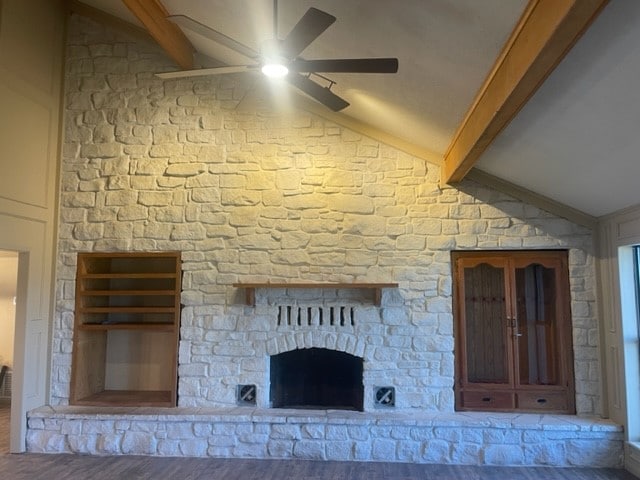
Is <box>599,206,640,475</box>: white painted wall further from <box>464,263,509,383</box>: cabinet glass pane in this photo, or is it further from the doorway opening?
the doorway opening

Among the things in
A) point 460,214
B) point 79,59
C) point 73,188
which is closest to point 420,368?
point 460,214

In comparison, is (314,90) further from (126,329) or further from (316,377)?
(126,329)

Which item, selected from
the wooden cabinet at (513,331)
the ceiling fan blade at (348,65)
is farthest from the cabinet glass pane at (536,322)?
the ceiling fan blade at (348,65)

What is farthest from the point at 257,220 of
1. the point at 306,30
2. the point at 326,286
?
the point at 306,30

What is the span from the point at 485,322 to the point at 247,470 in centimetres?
267

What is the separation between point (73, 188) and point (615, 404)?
5.67 metres

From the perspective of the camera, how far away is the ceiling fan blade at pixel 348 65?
2.55m

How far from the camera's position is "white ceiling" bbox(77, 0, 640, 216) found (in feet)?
7.31

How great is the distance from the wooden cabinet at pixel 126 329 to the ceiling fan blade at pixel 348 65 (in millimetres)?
2670

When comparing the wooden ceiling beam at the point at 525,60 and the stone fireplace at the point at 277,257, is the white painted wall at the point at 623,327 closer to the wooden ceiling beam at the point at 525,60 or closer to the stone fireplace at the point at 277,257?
the stone fireplace at the point at 277,257

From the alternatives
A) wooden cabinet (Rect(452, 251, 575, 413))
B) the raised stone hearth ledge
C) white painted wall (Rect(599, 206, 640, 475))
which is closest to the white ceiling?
white painted wall (Rect(599, 206, 640, 475))

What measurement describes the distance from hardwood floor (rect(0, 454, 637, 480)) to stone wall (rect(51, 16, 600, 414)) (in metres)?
0.54

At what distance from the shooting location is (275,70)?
2715mm

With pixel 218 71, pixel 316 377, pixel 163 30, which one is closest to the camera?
pixel 218 71
